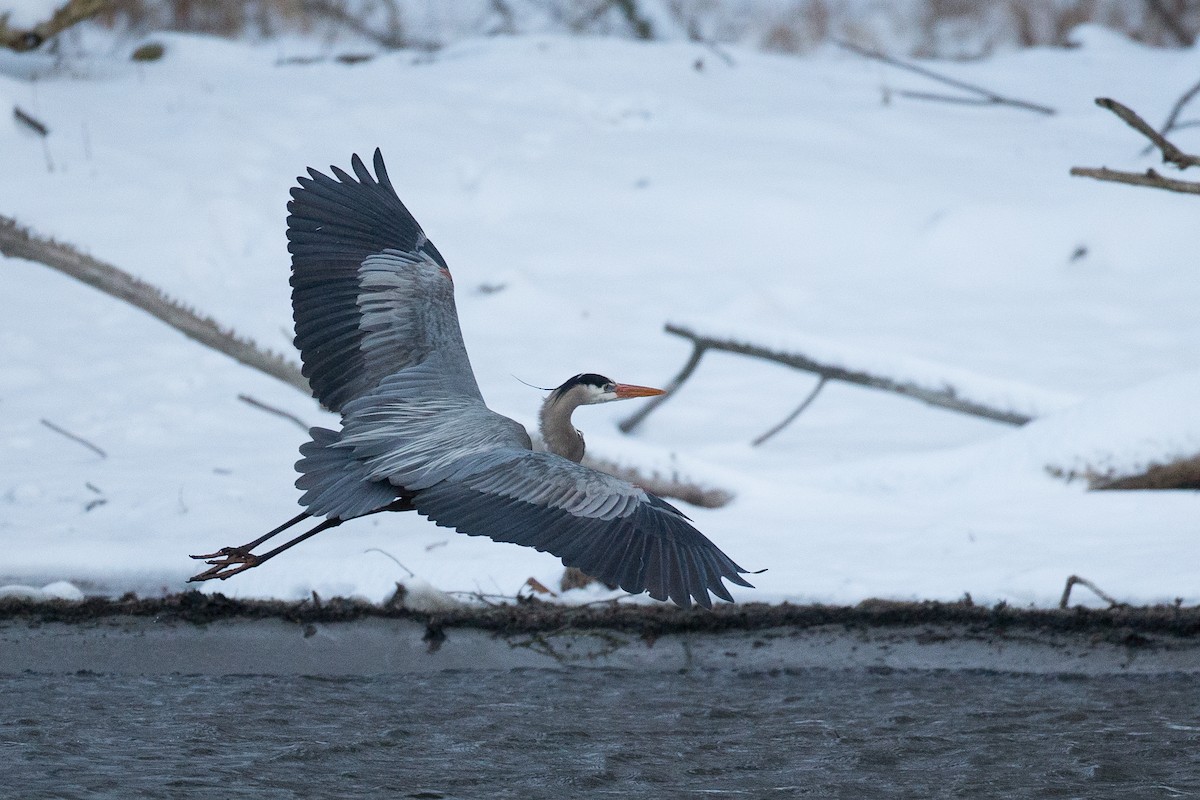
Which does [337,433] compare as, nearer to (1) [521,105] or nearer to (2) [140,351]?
(2) [140,351]

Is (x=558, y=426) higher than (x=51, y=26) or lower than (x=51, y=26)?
lower

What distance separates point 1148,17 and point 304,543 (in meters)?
9.87

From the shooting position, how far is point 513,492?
362 cm

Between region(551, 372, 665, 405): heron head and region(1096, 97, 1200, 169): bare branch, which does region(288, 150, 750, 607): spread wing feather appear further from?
region(1096, 97, 1200, 169): bare branch

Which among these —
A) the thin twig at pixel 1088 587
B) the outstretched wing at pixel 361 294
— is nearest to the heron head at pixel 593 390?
the outstretched wing at pixel 361 294

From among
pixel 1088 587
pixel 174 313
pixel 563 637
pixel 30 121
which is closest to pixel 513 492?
pixel 563 637

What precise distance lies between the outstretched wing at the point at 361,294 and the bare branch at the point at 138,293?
1.26 m

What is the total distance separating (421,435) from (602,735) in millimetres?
906

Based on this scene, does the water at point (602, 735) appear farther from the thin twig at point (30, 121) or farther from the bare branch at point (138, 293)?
the thin twig at point (30, 121)

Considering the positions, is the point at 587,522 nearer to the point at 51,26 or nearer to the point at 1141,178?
the point at 1141,178

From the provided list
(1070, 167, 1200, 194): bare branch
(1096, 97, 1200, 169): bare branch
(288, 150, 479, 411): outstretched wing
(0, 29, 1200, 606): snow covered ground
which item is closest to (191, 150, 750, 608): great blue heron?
(288, 150, 479, 411): outstretched wing

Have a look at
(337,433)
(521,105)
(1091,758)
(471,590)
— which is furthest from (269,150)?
(1091,758)

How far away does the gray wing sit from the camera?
331cm

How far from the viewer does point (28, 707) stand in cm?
399
